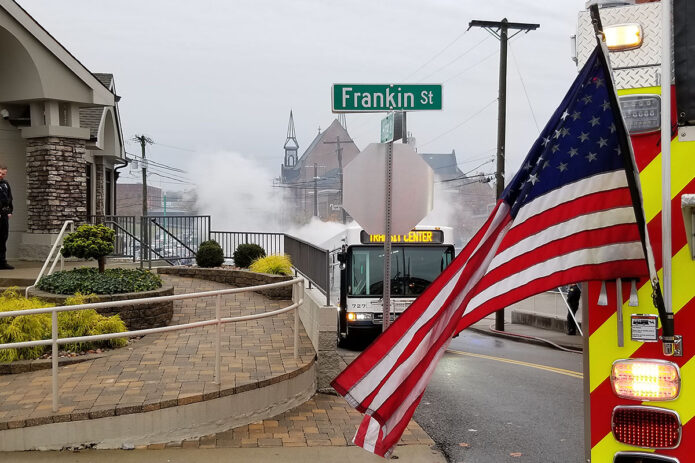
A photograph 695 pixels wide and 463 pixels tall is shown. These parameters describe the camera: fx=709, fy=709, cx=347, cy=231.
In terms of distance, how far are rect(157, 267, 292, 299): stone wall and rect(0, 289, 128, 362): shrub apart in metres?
5.15

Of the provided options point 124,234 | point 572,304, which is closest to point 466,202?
point 572,304

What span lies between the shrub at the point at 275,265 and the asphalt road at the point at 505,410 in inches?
162

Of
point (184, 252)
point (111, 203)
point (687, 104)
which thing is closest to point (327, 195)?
point (111, 203)

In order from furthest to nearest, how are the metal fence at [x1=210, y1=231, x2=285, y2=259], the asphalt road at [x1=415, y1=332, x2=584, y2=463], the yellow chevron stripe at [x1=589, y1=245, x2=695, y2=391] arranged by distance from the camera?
1. the metal fence at [x1=210, y1=231, x2=285, y2=259]
2. the asphalt road at [x1=415, y1=332, x2=584, y2=463]
3. the yellow chevron stripe at [x1=589, y1=245, x2=695, y2=391]

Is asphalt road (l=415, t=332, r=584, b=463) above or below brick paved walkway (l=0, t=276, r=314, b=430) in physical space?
below

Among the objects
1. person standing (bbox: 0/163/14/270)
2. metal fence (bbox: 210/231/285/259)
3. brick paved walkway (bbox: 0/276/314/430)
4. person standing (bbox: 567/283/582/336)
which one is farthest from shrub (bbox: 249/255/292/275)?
person standing (bbox: 567/283/582/336)

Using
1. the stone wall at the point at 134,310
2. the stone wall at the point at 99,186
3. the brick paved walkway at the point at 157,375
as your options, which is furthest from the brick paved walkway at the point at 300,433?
the stone wall at the point at 99,186

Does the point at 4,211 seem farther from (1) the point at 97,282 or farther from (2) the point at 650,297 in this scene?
(2) the point at 650,297

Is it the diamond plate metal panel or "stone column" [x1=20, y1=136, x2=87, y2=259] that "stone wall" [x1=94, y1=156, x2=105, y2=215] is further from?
the diamond plate metal panel

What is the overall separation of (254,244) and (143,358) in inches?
349

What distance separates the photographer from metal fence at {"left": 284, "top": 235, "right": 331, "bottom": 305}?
9484 mm

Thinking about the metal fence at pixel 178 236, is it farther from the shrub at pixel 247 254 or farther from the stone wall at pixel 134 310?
the stone wall at pixel 134 310

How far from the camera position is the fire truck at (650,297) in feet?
9.60

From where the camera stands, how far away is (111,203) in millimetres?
25531
